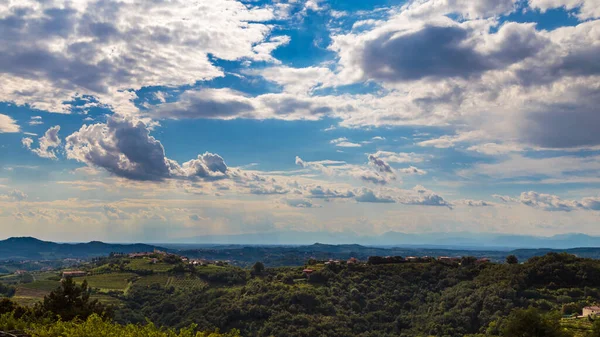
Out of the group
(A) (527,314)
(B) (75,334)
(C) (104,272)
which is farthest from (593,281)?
(C) (104,272)

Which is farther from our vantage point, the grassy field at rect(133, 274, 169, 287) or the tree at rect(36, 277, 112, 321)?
the grassy field at rect(133, 274, 169, 287)

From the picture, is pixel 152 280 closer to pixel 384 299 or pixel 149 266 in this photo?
pixel 149 266

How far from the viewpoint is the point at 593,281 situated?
7675cm

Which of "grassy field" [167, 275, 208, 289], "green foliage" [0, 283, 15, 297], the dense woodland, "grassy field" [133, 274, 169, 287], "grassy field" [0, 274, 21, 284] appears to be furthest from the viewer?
"grassy field" [0, 274, 21, 284]

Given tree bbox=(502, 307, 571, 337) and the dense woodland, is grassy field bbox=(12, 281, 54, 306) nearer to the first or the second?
the dense woodland

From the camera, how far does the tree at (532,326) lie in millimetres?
23781

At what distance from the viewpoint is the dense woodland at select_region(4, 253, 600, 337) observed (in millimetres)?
70875

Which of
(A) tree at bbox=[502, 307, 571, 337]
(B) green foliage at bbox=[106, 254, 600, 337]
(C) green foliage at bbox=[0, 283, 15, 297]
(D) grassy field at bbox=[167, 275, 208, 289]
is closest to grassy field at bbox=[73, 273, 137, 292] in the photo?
(D) grassy field at bbox=[167, 275, 208, 289]

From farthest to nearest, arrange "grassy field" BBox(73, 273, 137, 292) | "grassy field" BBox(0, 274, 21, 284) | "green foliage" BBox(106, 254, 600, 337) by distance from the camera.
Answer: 1. "grassy field" BBox(0, 274, 21, 284)
2. "grassy field" BBox(73, 273, 137, 292)
3. "green foliage" BBox(106, 254, 600, 337)

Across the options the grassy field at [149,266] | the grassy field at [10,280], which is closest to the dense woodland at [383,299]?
the grassy field at [149,266]

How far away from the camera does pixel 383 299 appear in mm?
87438

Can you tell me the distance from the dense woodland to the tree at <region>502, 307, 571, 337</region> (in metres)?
33.6

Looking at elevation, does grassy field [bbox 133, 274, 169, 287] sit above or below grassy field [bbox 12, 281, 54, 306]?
above

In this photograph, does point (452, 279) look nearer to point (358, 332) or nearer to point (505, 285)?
point (505, 285)
